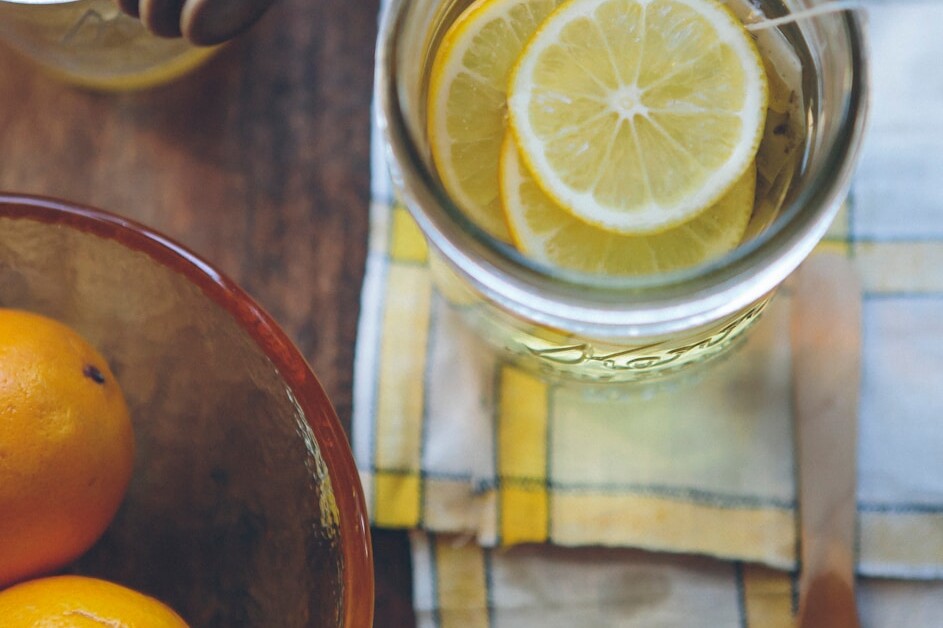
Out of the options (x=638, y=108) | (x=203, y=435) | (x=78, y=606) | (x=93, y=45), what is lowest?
(x=78, y=606)

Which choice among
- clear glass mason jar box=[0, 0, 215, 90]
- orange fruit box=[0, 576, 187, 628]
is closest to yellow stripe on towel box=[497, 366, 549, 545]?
orange fruit box=[0, 576, 187, 628]

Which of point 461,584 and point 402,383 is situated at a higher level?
point 402,383

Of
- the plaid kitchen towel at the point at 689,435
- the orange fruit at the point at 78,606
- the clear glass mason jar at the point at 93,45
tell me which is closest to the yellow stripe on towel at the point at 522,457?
the plaid kitchen towel at the point at 689,435

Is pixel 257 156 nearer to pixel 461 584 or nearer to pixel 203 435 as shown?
pixel 203 435

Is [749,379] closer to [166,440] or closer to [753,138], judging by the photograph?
[753,138]

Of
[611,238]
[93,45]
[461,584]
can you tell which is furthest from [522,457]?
[93,45]

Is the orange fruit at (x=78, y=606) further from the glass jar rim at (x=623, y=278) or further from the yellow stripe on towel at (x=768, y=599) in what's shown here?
the yellow stripe on towel at (x=768, y=599)

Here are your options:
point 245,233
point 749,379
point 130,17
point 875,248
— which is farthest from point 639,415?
point 130,17

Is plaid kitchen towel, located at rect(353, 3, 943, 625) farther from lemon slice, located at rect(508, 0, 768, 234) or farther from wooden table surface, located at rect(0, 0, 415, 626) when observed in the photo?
lemon slice, located at rect(508, 0, 768, 234)

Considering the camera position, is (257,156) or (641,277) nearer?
(641,277)
